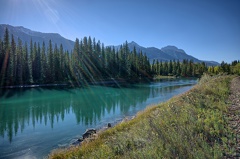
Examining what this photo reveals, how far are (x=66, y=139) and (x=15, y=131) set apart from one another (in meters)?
6.89

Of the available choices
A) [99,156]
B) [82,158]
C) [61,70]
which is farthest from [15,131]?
[61,70]

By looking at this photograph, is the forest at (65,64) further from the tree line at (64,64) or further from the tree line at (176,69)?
the tree line at (176,69)

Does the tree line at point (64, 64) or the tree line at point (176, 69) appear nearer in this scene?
the tree line at point (64, 64)

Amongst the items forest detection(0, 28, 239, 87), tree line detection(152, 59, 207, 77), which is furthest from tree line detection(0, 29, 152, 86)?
tree line detection(152, 59, 207, 77)

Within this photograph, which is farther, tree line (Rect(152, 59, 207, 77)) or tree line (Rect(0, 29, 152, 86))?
tree line (Rect(152, 59, 207, 77))

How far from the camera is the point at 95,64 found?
312 ft

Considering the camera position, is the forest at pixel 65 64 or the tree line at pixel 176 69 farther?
the tree line at pixel 176 69

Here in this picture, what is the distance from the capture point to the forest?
72500mm

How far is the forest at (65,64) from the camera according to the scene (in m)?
72.5

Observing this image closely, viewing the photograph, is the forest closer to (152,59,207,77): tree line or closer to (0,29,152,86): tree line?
(0,29,152,86): tree line

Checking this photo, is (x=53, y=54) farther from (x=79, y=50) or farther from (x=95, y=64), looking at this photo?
(x=95, y=64)

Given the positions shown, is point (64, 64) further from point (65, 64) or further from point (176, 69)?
point (176, 69)

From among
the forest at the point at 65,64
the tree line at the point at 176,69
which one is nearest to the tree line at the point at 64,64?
the forest at the point at 65,64

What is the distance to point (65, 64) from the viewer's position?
91000 millimetres
